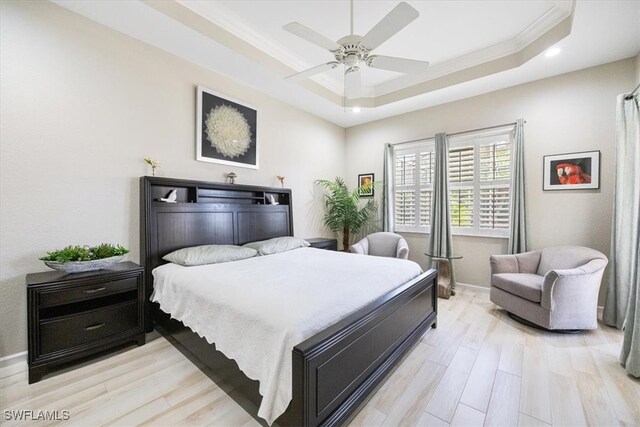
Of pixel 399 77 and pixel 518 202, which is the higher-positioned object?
pixel 399 77

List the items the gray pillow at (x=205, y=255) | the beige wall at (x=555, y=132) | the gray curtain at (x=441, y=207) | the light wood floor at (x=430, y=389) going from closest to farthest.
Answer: the light wood floor at (x=430, y=389) < the gray pillow at (x=205, y=255) < the beige wall at (x=555, y=132) < the gray curtain at (x=441, y=207)

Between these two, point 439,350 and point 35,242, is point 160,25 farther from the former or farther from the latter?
point 439,350

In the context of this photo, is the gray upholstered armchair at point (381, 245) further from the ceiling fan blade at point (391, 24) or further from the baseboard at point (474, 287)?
the ceiling fan blade at point (391, 24)

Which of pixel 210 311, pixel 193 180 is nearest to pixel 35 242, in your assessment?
pixel 193 180

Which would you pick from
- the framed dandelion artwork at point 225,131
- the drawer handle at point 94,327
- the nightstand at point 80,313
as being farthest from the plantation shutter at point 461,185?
the drawer handle at point 94,327

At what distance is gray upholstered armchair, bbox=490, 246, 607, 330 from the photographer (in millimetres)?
2658

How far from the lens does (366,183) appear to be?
534cm

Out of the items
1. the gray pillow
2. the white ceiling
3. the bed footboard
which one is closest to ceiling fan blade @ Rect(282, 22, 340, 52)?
the white ceiling

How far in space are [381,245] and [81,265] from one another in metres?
3.83

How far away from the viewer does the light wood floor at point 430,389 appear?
1.68 m

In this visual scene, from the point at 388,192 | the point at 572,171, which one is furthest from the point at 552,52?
the point at 388,192

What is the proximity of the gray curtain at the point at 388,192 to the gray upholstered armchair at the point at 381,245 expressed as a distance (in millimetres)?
285

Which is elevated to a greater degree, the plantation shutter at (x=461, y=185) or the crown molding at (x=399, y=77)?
the crown molding at (x=399, y=77)

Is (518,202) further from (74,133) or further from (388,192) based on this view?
(74,133)
